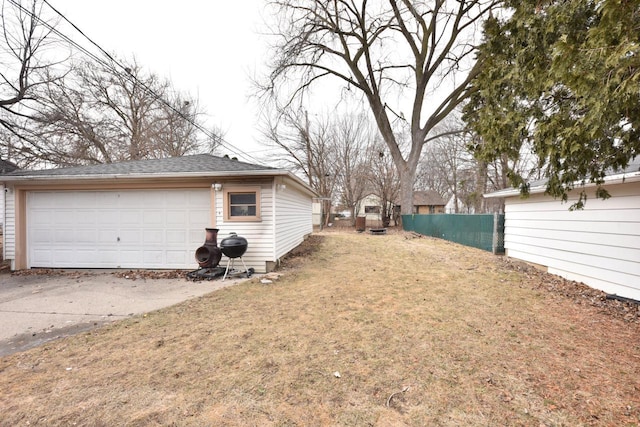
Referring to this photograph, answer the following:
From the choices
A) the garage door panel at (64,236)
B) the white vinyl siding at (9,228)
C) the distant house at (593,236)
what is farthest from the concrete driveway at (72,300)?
the distant house at (593,236)

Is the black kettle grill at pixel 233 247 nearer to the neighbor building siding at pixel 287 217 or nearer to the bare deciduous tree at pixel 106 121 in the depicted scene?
the neighbor building siding at pixel 287 217

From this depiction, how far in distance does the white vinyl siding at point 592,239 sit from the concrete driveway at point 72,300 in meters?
7.22

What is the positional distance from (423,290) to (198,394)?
426cm

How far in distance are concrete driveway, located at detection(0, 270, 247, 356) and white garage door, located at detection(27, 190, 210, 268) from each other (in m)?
0.56

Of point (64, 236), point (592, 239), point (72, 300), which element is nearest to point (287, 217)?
point (72, 300)

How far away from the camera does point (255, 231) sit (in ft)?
22.4

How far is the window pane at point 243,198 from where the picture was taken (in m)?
6.84

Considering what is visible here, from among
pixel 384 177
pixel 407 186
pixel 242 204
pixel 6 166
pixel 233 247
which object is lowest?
pixel 233 247

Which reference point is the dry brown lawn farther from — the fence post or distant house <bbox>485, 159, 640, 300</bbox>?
the fence post

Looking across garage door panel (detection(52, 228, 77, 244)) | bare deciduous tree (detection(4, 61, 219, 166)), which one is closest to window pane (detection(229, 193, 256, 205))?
garage door panel (detection(52, 228, 77, 244))

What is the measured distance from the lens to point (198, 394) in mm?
2246

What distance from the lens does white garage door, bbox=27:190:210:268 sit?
6.99 metres

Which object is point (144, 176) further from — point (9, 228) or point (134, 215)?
point (9, 228)

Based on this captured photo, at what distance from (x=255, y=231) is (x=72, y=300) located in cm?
351
